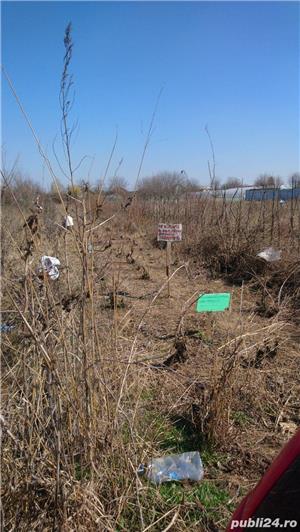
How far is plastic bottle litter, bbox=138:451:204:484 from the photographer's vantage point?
1.88 metres

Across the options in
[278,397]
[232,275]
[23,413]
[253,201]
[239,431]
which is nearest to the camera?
[23,413]

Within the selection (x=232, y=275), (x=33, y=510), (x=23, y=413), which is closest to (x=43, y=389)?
(x=23, y=413)

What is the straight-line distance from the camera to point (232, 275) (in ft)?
21.4

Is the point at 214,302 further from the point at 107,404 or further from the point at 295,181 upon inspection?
the point at 295,181

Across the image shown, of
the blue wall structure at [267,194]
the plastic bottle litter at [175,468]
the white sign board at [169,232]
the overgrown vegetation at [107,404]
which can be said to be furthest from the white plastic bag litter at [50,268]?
the blue wall structure at [267,194]

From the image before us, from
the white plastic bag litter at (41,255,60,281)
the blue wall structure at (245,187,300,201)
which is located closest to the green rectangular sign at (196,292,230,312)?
the white plastic bag litter at (41,255,60,281)

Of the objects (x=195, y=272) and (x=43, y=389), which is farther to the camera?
(x=195, y=272)

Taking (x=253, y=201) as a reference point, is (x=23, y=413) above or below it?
below

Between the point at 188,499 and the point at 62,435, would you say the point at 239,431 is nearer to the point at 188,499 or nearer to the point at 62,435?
the point at 188,499

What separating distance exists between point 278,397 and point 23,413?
6.01 feet

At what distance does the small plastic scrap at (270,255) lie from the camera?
6.01 m

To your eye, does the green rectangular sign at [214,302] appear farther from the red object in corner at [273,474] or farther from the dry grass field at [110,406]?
the red object in corner at [273,474]

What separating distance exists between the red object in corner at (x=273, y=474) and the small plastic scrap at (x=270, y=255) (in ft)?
18.1

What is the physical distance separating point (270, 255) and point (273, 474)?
5624 millimetres
